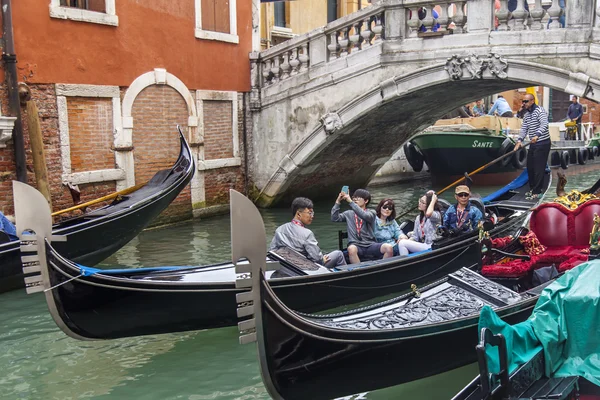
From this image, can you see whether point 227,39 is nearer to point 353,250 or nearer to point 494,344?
point 353,250

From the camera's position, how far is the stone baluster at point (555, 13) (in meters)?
5.45

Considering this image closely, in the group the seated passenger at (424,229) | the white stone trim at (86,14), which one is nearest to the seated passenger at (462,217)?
the seated passenger at (424,229)

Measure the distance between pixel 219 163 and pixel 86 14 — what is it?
2.02 meters

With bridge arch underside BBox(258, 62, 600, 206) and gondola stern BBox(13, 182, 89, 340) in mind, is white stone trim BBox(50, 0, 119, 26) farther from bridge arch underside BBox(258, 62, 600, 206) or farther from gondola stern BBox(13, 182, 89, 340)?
gondola stern BBox(13, 182, 89, 340)

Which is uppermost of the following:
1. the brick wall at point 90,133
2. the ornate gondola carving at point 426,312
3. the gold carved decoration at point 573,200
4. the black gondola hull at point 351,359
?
the brick wall at point 90,133

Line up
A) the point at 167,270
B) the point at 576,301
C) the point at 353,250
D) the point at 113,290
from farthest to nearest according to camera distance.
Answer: the point at 353,250 < the point at 167,270 < the point at 113,290 < the point at 576,301

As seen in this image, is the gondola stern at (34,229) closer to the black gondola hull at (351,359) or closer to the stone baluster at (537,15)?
the black gondola hull at (351,359)

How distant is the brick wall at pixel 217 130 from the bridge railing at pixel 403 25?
38 centimetres

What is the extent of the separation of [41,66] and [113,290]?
2.79 meters

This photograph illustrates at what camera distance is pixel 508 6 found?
19.0 ft

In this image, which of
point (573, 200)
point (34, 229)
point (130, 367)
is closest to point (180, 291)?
point (130, 367)

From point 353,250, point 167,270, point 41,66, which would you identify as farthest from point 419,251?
point 41,66

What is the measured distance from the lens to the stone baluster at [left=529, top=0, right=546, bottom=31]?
5.53 metres

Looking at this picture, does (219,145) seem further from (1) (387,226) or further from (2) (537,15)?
(1) (387,226)
